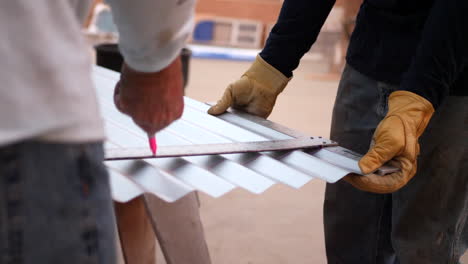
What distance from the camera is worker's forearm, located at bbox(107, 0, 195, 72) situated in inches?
21.0

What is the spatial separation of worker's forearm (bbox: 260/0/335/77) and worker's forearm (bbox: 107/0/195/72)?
2.38 feet

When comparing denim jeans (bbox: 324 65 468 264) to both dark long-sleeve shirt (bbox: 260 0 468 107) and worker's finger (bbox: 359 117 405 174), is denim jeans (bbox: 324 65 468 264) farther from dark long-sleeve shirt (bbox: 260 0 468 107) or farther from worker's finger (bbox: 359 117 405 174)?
worker's finger (bbox: 359 117 405 174)

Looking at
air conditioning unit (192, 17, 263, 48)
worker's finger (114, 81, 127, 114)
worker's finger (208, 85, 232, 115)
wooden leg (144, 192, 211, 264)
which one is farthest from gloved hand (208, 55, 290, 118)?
air conditioning unit (192, 17, 263, 48)

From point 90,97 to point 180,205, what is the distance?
702 millimetres

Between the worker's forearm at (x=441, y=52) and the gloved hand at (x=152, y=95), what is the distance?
56cm

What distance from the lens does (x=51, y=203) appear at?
1.37ft

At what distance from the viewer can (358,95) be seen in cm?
128

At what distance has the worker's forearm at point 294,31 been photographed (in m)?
1.27

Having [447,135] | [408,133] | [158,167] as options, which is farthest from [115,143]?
[447,135]

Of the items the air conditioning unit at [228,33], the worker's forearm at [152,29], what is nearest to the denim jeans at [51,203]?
the worker's forearm at [152,29]

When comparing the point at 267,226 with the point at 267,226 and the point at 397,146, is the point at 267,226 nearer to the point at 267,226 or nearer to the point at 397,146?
the point at 267,226

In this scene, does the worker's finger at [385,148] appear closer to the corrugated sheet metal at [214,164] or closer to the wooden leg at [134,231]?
the corrugated sheet metal at [214,164]

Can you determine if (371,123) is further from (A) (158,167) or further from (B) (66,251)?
(B) (66,251)

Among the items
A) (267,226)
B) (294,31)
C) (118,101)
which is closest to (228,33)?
(267,226)
